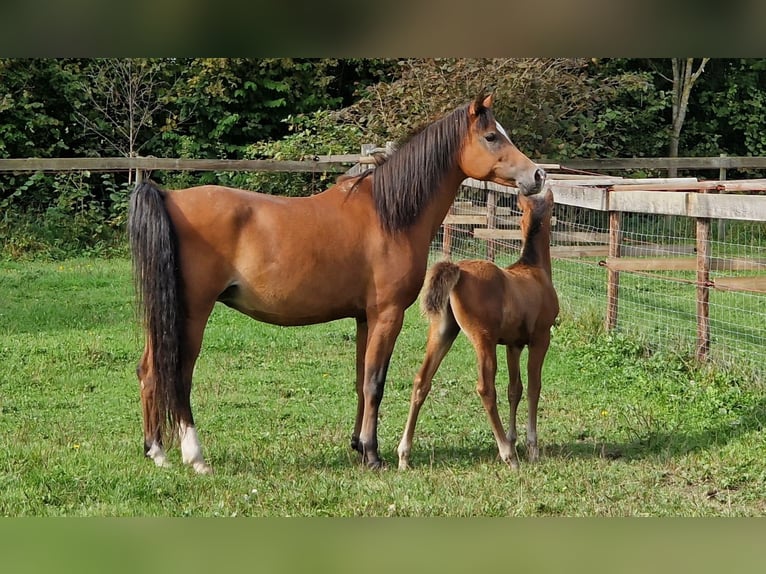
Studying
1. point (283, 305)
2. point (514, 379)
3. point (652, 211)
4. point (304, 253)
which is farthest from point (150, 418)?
point (652, 211)

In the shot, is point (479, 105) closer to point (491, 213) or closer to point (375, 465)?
point (375, 465)

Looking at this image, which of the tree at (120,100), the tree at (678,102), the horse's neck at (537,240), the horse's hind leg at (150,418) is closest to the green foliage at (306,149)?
the tree at (120,100)

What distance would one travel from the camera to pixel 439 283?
16.8 ft

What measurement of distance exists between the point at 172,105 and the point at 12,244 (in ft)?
18.0

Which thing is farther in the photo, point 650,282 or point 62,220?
point 62,220

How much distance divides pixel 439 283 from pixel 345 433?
1558 millimetres

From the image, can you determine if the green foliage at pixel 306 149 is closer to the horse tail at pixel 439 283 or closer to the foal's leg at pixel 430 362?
the foal's leg at pixel 430 362

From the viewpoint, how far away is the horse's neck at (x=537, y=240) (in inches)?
234

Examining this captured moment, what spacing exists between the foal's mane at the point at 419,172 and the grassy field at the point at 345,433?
1.49 m

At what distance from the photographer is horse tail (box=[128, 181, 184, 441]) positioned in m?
4.94

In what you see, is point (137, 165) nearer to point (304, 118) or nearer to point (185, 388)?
point (304, 118)

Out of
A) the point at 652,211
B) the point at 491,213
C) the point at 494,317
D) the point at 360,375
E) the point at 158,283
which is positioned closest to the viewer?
the point at 158,283

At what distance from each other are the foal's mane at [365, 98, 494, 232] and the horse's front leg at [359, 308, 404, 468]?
1.79 ft

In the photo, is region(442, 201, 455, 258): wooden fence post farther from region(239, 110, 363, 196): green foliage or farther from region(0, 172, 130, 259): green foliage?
region(0, 172, 130, 259): green foliage
